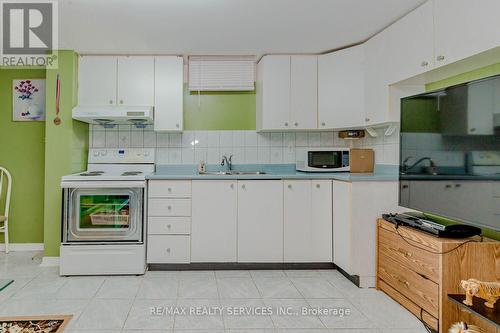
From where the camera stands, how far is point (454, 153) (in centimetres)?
194

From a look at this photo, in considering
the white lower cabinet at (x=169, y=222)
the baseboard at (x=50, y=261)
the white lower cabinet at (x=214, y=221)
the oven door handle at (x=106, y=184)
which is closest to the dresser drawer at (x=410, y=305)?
the white lower cabinet at (x=214, y=221)

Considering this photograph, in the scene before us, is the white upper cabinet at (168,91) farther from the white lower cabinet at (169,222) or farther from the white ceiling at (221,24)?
the white lower cabinet at (169,222)

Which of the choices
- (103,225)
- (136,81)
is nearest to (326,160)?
(136,81)

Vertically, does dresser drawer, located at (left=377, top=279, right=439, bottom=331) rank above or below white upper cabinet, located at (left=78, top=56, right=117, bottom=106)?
below

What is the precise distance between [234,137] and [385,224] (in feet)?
6.28

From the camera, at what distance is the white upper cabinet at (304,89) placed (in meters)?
Result: 3.44

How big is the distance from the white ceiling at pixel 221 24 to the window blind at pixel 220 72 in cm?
18

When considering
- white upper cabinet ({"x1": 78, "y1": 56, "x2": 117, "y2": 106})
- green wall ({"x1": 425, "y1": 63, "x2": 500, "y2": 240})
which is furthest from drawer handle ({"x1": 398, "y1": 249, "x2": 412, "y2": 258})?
white upper cabinet ({"x1": 78, "y1": 56, "x2": 117, "y2": 106})

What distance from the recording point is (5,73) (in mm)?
3803

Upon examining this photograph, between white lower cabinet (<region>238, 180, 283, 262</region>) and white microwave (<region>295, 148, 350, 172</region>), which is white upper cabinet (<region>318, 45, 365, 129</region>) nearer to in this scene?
white microwave (<region>295, 148, 350, 172</region>)

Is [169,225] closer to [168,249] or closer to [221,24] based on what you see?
[168,249]

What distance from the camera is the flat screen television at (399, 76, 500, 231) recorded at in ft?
5.55

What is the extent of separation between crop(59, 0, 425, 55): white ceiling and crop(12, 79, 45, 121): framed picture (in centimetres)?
89

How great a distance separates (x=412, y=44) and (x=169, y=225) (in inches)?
102
